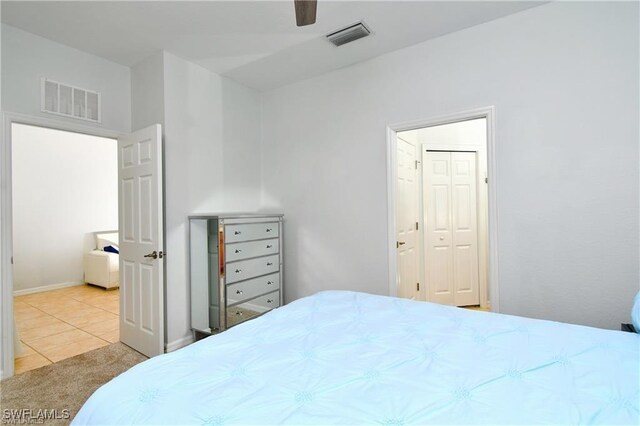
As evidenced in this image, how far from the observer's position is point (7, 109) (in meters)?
2.45

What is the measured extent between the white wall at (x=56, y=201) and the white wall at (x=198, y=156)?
374cm

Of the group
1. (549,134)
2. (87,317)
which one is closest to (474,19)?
(549,134)

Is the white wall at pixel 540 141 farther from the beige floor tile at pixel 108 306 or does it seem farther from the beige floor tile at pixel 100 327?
the beige floor tile at pixel 108 306

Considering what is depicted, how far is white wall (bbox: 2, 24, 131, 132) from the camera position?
2.48 metres

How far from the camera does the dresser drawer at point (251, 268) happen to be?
115 inches

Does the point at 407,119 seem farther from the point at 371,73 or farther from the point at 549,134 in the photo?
the point at 549,134

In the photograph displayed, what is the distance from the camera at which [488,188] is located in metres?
2.53

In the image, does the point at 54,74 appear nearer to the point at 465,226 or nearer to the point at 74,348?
the point at 74,348

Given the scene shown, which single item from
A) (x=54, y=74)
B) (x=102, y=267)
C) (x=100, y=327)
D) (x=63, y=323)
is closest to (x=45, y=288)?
(x=102, y=267)

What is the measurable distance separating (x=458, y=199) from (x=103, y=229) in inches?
239

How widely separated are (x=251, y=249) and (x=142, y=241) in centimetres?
97

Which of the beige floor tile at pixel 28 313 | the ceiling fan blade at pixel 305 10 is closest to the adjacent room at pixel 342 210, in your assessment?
the ceiling fan blade at pixel 305 10

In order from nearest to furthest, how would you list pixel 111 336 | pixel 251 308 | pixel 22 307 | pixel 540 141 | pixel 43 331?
pixel 540 141
pixel 251 308
pixel 111 336
pixel 43 331
pixel 22 307

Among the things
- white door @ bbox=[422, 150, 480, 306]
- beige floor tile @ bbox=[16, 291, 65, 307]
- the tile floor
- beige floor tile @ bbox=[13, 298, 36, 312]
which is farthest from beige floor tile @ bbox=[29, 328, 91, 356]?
white door @ bbox=[422, 150, 480, 306]
